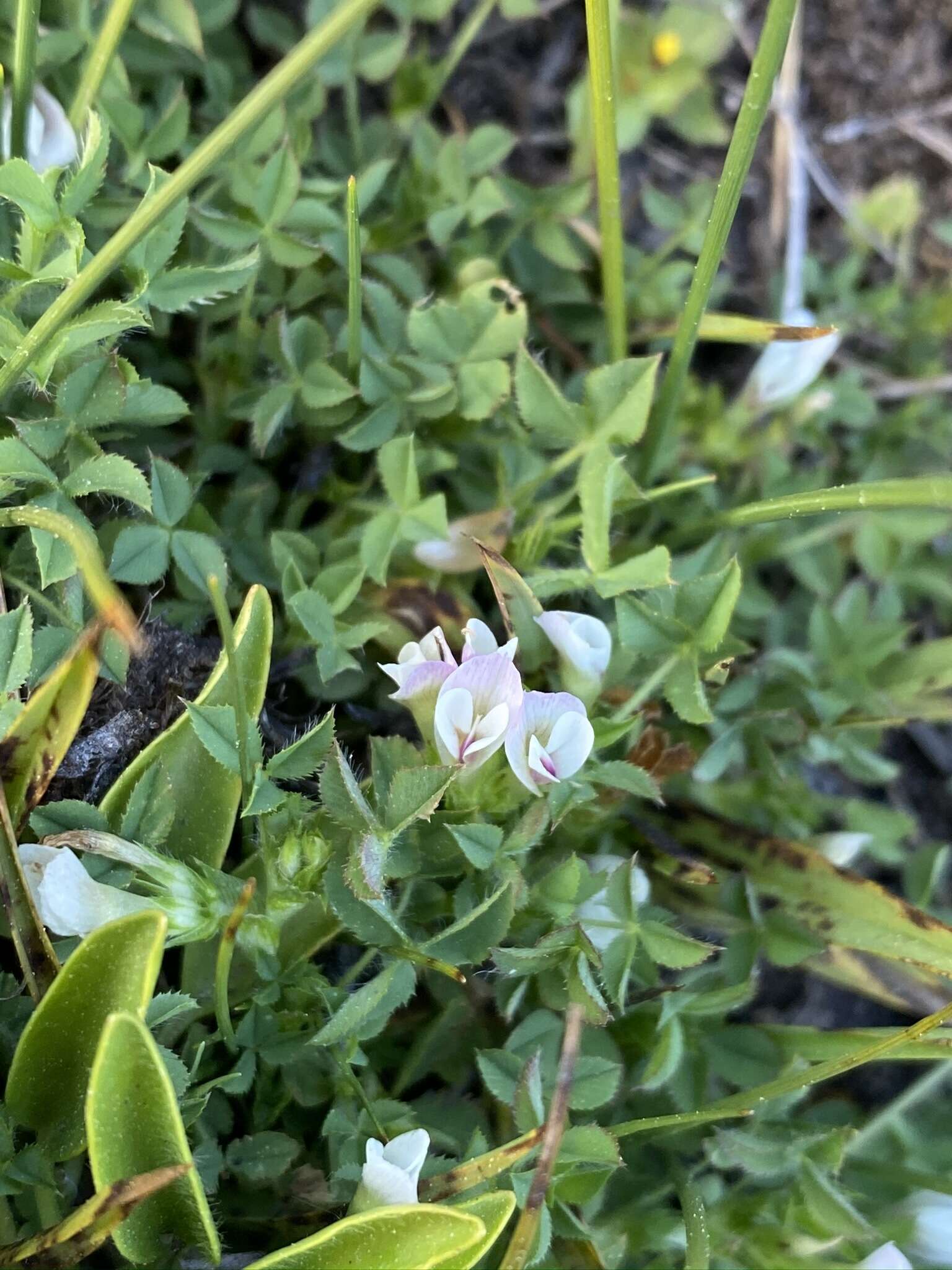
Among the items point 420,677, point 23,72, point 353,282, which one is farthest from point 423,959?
point 23,72

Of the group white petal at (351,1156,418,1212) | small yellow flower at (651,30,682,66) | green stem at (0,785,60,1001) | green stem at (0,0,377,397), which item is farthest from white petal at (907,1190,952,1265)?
small yellow flower at (651,30,682,66)

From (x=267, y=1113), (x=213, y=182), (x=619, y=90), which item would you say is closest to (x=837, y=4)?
(x=619, y=90)

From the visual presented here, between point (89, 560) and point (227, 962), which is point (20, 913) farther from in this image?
point (89, 560)

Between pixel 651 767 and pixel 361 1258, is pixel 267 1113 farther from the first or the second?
pixel 651 767

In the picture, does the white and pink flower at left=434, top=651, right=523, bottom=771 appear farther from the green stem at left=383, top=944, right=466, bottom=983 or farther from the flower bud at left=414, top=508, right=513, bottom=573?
the flower bud at left=414, top=508, right=513, bottom=573

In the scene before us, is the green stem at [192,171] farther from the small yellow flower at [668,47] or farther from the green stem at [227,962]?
the small yellow flower at [668,47]

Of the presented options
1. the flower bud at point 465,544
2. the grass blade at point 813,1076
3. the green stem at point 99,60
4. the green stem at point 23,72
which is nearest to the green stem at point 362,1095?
the grass blade at point 813,1076
